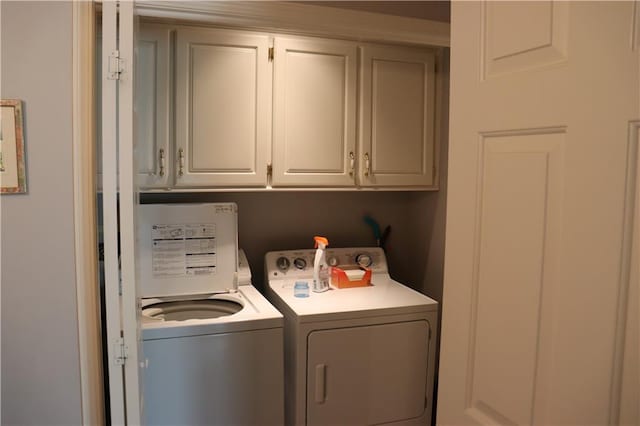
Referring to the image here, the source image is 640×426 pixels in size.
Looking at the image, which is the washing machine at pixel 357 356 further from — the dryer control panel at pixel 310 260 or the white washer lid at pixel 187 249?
the white washer lid at pixel 187 249

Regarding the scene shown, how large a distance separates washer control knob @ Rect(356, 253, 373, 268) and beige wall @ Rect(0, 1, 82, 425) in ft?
4.97

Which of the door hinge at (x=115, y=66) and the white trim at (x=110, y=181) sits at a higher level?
the door hinge at (x=115, y=66)

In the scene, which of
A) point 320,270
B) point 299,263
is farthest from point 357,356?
point 299,263

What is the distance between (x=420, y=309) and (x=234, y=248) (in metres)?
0.95

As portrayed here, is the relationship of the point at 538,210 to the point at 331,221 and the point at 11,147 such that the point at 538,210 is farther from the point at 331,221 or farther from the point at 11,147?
the point at 331,221

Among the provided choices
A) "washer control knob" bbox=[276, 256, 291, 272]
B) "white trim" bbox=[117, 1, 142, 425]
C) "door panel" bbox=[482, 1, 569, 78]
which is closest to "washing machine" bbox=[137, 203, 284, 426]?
"washer control knob" bbox=[276, 256, 291, 272]

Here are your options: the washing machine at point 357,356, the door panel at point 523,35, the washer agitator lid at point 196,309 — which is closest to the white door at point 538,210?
the door panel at point 523,35

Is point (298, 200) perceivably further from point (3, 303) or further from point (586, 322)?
point (586, 322)

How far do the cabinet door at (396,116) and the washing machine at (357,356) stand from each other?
65 cm

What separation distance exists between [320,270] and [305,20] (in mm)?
1188

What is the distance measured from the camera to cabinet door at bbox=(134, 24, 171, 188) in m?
2.12

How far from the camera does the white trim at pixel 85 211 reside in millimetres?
1639

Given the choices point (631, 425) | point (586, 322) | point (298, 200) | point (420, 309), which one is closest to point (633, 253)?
point (586, 322)

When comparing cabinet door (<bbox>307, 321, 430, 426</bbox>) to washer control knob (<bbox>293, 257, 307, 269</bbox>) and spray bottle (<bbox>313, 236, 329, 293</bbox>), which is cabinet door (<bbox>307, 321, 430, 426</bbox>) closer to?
spray bottle (<bbox>313, 236, 329, 293</bbox>)
